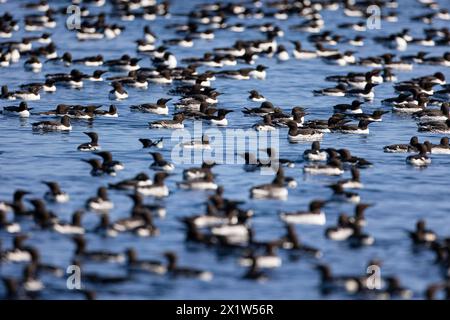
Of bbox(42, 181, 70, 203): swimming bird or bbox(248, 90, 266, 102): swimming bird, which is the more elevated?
bbox(42, 181, 70, 203): swimming bird

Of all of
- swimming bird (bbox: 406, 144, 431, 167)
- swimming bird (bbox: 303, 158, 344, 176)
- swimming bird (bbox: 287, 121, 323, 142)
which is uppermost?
swimming bird (bbox: 303, 158, 344, 176)

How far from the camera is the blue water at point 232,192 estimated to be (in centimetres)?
2475

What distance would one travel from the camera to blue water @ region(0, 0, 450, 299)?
2475cm

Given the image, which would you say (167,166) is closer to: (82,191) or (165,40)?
(82,191)

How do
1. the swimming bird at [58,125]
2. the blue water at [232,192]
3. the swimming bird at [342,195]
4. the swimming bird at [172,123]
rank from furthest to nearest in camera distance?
the swimming bird at [172,123] → the swimming bird at [58,125] → the swimming bird at [342,195] → the blue water at [232,192]

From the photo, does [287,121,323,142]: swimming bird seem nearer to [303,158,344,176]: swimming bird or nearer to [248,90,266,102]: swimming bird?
[303,158,344,176]: swimming bird

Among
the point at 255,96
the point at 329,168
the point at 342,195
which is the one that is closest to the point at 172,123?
the point at 255,96

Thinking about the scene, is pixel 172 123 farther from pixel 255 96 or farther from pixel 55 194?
pixel 55 194

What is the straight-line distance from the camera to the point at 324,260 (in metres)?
26.2

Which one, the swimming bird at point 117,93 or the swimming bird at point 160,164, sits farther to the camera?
the swimming bird at point 117,93

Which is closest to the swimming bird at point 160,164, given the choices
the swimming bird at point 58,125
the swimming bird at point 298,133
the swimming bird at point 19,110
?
the swimming bird at point 298,133

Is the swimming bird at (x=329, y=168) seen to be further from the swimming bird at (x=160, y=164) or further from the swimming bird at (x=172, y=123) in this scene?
the swimming bird at (x=172, y=123)

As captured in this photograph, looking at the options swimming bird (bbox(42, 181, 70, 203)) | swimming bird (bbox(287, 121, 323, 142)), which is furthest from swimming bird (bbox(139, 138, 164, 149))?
swimming bird (bbox(42, 181, 70, 203))

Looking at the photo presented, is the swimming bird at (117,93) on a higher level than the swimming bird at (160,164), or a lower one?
lower
